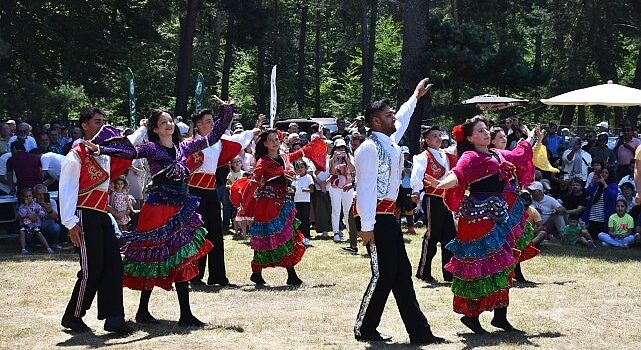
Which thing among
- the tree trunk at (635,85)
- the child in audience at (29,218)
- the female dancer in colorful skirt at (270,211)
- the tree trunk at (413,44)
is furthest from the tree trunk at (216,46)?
the female dancer in colorful skirt at (270,211)

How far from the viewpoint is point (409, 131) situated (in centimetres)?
2161

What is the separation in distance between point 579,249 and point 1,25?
1526 cm

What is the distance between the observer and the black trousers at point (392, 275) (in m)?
7.43

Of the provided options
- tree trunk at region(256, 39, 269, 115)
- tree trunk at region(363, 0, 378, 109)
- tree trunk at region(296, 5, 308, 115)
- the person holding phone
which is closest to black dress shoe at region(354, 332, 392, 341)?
the person holding phone

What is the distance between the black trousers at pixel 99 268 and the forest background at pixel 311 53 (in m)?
12.1

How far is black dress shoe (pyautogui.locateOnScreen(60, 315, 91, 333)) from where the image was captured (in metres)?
8.12

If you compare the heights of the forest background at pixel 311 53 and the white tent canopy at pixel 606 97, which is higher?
the forest background at pixel 311 53

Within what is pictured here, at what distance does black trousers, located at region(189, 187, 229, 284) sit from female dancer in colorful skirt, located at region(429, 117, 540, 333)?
11.3 ft

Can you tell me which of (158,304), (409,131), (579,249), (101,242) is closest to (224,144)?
(158,304)

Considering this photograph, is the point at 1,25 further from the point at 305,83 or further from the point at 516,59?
the point at 305,83

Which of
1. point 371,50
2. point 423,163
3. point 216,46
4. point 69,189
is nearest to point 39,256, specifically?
point 423,163

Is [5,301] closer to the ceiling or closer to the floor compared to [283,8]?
closer to the floor

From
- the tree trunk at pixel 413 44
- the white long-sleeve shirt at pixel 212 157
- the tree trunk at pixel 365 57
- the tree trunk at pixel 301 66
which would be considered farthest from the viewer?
the tree trunk at pixel 301 66

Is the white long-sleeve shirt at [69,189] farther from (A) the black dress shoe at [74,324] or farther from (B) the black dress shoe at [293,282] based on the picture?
(B) the black dress shoe at [293,282]
